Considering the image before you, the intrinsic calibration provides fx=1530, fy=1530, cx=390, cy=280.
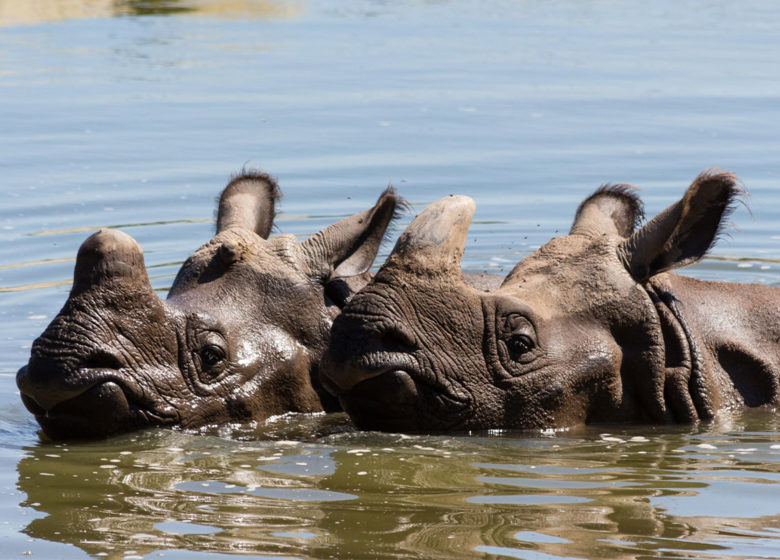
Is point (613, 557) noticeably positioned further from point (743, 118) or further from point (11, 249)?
point (743, 118)

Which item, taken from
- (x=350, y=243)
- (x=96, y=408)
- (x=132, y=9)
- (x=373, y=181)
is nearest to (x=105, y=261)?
(x=96, y=408)

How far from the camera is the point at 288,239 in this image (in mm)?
10164

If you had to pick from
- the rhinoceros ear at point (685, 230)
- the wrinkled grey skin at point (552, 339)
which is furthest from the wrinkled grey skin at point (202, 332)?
the rhinoceros ear at point (685, 230)

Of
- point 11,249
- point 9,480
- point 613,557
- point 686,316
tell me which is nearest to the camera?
point 613,557

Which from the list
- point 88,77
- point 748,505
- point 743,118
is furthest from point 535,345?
point 88,77

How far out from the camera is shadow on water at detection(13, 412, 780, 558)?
705 centimetres

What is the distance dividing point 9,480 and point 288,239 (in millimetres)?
2641

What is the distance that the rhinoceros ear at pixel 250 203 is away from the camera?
420 inches

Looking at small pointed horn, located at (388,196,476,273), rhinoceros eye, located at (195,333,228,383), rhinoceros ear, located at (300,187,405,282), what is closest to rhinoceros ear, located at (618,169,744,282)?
small pointed horn, located at (388,196,476,273)

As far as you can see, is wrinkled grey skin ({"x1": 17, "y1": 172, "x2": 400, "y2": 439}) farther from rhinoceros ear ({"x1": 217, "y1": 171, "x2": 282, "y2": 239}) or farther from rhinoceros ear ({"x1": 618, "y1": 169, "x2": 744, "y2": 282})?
rhinoceros ear ({"x1": 618, "y1": 169, "x2": 744, "y2": 282})

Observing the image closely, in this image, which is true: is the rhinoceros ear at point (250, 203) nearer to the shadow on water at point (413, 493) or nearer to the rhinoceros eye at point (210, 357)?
the rhinoceros eye at point (210, 357)

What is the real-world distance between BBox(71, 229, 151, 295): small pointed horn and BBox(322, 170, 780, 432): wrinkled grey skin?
126cm

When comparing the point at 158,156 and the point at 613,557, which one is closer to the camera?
the point at 613,557

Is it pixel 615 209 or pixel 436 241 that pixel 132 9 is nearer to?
pixel 615 209
